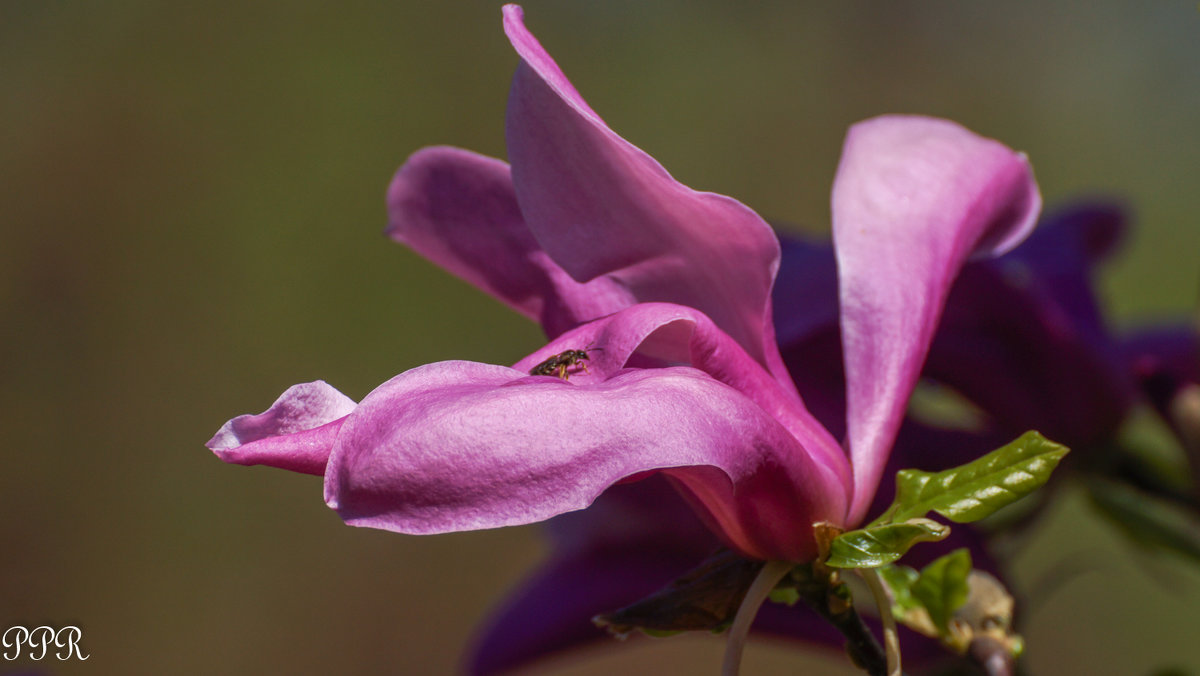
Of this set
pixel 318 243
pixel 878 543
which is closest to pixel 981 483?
pixel 878 543

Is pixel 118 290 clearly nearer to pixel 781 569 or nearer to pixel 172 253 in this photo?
pixel 172 253

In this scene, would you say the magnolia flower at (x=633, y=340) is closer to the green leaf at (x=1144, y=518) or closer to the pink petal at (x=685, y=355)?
the pink petal at (x=685, y=355)

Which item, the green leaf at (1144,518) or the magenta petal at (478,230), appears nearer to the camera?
the magenta petal at (478,230)

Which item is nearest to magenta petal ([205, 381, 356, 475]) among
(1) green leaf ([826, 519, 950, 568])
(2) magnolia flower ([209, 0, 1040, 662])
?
(2) magnolia flower ([209, 0, 1040, 662])

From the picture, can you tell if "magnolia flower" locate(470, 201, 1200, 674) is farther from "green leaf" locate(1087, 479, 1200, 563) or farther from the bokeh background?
the bokeh background

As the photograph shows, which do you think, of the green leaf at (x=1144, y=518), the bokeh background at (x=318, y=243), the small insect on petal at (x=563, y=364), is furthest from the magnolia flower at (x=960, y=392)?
the bokeh background at (x=318, y=243)

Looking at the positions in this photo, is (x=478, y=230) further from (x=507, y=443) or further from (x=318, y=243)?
(x=318, y=243)

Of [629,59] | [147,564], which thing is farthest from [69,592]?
[629,59]
